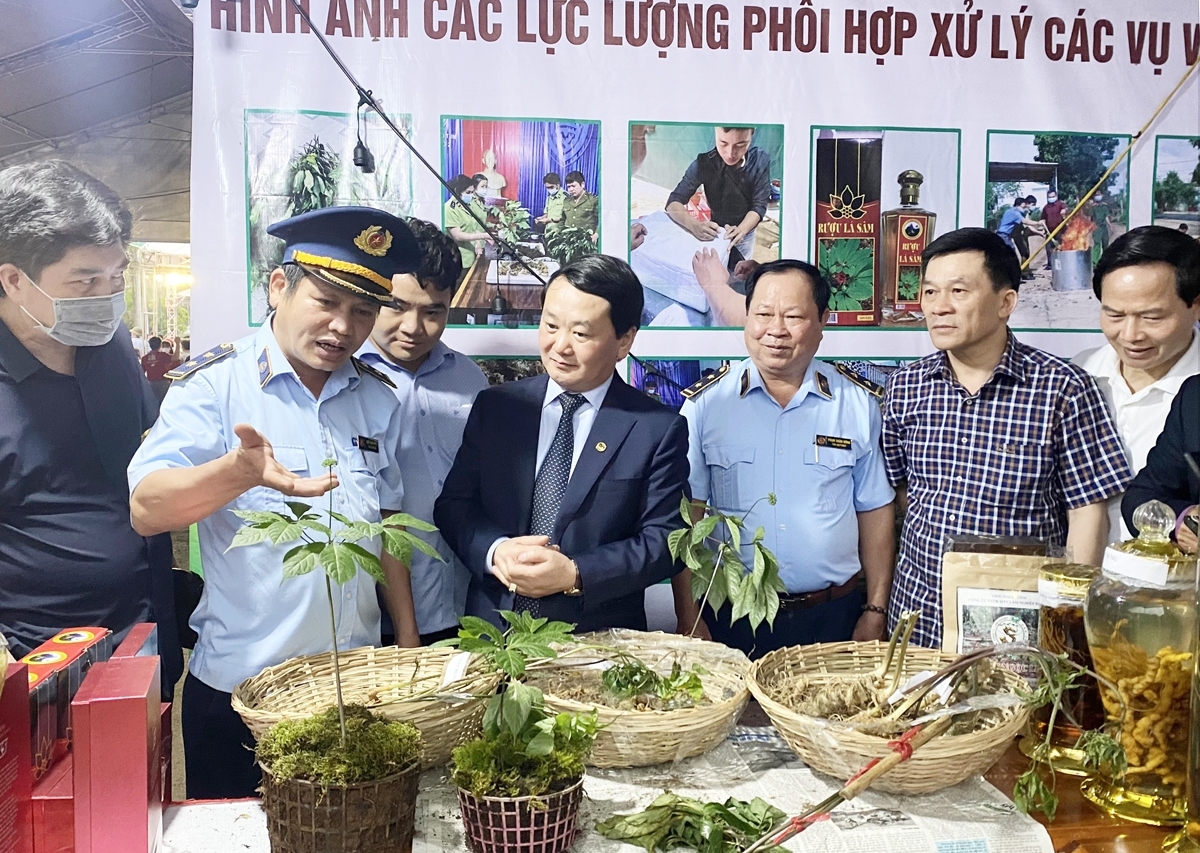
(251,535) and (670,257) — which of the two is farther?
(670,257)

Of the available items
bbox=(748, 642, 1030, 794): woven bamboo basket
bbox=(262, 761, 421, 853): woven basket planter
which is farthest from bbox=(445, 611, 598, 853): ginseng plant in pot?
bbox=(748, 642, 1030, 794): woven bamboo basket

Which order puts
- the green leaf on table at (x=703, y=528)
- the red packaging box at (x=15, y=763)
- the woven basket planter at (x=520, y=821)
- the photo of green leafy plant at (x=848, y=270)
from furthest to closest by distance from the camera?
the photo of green leafy plant at (x=848, y=270), the green leaf on table at (x=703, y=528), the woven basket planter at (x=520, y=821), the red packaging box at (x=15, y=763)

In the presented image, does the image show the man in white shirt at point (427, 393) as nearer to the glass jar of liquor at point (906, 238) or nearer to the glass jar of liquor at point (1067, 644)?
the glass jar of liquor at point (906, 238)

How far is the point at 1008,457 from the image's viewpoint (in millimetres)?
2207

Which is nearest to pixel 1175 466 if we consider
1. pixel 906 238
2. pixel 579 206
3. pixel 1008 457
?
pixel 1008 457

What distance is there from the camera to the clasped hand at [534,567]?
6.66ft

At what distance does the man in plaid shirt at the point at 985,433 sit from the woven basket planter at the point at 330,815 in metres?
1.48

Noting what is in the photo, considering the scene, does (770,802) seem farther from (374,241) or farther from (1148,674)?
(374,241)

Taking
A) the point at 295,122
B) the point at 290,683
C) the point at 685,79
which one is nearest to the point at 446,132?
the point at 295,122

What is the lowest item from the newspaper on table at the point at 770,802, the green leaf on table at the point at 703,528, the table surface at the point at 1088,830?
the table surface at the point at 1088,830

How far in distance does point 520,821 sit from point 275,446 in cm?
114

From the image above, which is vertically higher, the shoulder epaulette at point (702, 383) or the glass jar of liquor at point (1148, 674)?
the shoulder epaulette at point (702, 383)

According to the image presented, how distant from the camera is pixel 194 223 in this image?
2.14 metres

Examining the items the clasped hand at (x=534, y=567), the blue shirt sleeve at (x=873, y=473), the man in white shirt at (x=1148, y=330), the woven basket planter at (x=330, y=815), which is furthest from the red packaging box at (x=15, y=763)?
the man in white shirt at (x=1148, y=330)
